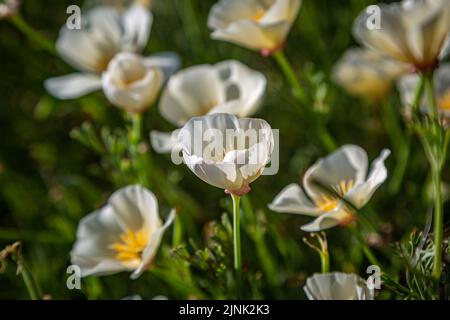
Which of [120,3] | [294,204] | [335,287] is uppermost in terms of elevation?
[120,3]

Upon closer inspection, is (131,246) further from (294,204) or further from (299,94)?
(299,94)

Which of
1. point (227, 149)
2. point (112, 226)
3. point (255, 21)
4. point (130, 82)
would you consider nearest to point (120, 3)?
point (130, 82)

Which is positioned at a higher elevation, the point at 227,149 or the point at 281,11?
the point at 281,11

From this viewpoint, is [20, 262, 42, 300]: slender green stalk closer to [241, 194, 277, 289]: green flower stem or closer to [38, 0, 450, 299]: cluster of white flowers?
[38, 0, 450, 299]: cluster of white flowers

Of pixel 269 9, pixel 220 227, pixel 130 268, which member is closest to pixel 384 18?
pixel 269 9

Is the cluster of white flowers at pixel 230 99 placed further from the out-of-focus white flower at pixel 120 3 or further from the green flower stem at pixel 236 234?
the out-of-focus white flower at pixel 120 3

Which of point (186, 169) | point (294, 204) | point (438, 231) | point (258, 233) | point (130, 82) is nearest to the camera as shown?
point (438, 231)

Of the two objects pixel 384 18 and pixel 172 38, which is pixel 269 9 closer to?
pixel 384 18
